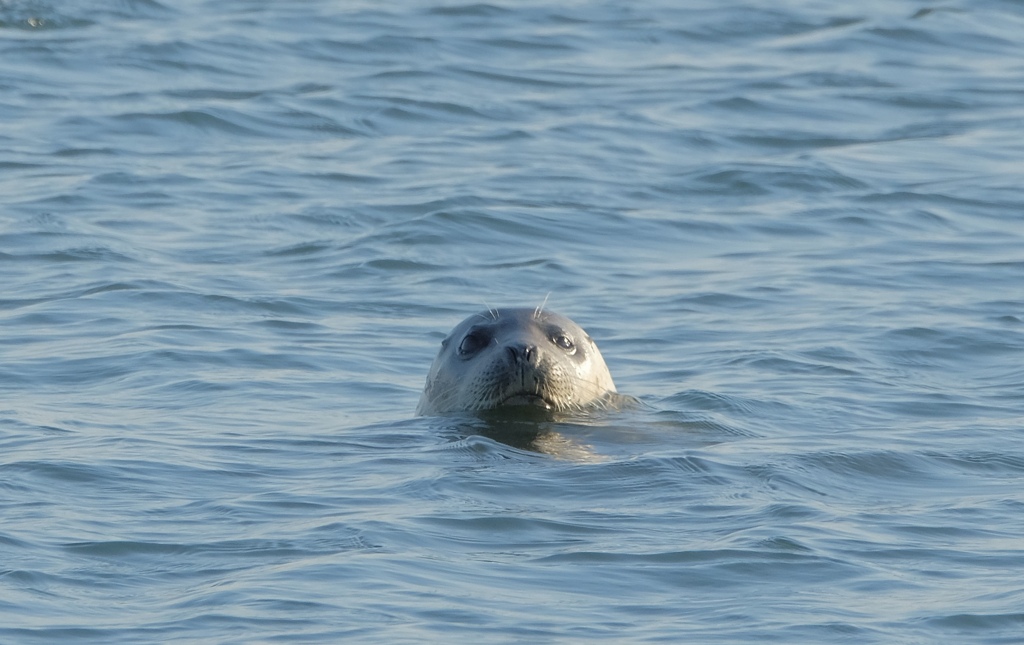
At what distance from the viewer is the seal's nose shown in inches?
357

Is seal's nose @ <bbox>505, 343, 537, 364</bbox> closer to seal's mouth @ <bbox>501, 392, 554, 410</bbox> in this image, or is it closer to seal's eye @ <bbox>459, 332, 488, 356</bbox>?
seal's mouth @ <bbox>501, 392, 554, 410</bbox>

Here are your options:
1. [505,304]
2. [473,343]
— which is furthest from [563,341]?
[505,304]

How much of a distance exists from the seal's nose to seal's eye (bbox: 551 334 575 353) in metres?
0.35

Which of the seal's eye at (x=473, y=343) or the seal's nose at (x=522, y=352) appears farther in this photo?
the seal's eye at (x=473, y=343)

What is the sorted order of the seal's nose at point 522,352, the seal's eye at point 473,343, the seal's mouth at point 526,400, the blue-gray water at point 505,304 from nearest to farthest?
the blue-gray water at point 505,304 → the seal's nose at point 522,352 → the seal's mouth at point 526,400 → the seal's eye at point 473,343

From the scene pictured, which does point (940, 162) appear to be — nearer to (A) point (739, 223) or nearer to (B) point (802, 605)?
(A) point (739, 223)

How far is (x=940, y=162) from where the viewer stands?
16906 millimetres

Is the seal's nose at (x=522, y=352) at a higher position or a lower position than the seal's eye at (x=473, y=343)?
higher

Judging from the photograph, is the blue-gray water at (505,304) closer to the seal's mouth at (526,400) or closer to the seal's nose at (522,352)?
the seal's mouth at (526,400)

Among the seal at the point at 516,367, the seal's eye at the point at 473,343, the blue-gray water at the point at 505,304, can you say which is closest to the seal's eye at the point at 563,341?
the seal at the point at 516,367

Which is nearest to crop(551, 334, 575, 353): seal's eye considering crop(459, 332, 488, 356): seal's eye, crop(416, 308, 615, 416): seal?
crop(416, 308, 615, 416): seal

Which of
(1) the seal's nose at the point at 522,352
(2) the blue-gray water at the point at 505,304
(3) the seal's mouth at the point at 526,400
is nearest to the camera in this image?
(2) the blue-gray water at the point at 505,304

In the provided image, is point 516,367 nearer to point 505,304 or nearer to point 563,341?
point 563,341

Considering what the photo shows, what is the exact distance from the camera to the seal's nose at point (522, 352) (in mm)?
9062
